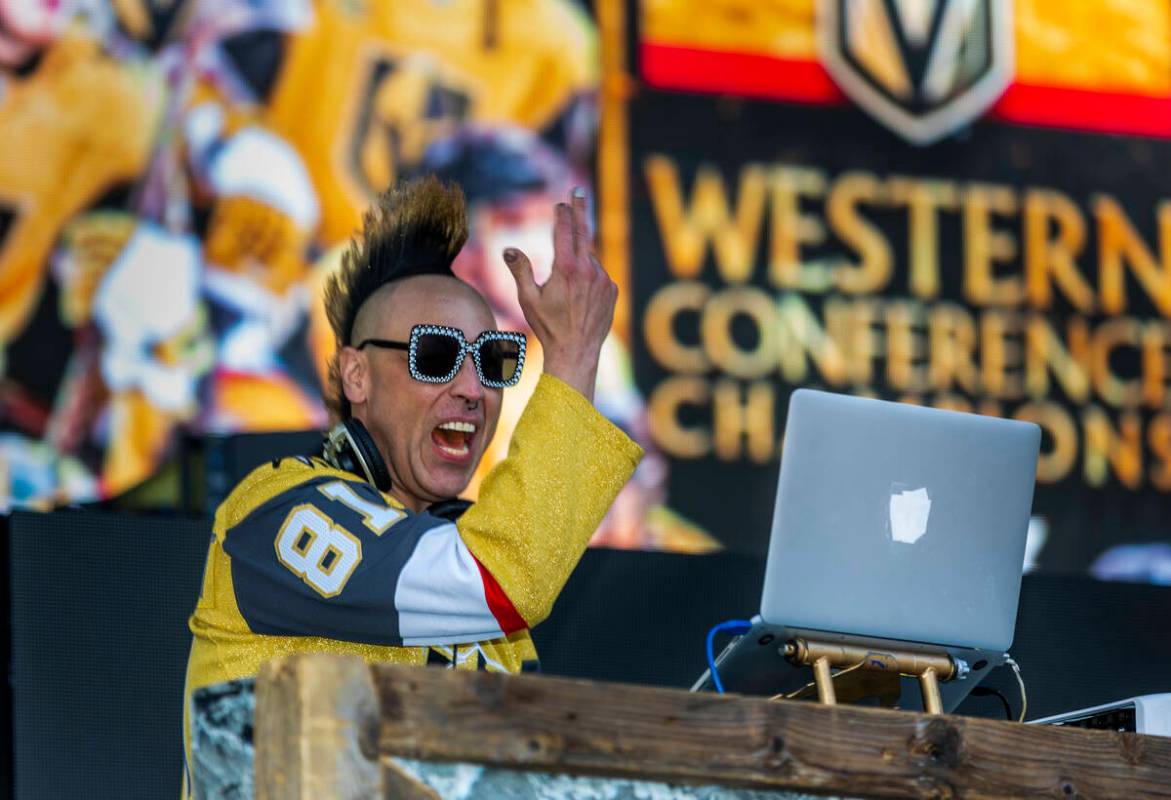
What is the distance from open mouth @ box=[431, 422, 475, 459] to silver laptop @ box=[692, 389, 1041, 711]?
0.47 meters

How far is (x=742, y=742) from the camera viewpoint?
5.47 feet

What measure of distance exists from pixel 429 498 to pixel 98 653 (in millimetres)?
605

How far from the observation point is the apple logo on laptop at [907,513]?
208 centimetres

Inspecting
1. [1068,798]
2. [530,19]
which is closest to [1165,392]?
[530,19]

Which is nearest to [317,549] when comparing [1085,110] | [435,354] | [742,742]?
[435,354]

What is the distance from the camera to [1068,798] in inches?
69.9

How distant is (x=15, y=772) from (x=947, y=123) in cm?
352

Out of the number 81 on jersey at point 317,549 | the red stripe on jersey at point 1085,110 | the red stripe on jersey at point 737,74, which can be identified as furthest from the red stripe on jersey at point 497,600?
the red stripe on jersey at point 1085,110

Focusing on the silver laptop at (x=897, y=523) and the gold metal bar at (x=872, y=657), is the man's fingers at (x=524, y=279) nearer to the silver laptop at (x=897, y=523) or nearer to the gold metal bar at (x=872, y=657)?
the silver laptop at (x=897, y=523)

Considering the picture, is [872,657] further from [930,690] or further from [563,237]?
[563,237]

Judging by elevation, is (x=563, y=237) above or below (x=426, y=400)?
above

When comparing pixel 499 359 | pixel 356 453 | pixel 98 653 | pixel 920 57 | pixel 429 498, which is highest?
pixel 920 57

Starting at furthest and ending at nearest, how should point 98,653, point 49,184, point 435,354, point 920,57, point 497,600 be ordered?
point 920,57, point 49,184, point 98,653, point 435,354, point 497,600

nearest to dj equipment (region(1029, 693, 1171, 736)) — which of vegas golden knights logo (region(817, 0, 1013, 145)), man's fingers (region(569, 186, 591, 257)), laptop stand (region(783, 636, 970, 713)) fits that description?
laptop stand (region(783, 636, 970, 713))
